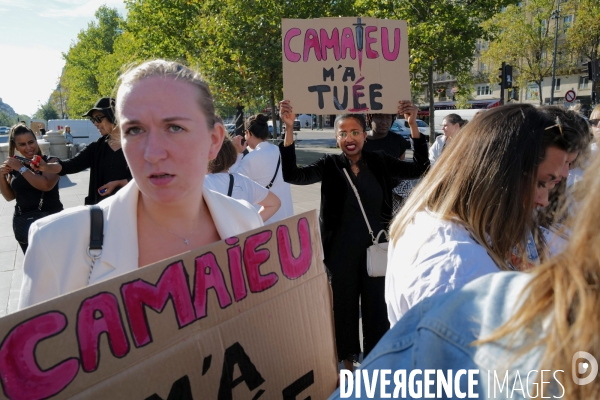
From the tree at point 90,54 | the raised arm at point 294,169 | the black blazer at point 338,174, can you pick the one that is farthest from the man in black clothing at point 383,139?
the tree at point 90,54

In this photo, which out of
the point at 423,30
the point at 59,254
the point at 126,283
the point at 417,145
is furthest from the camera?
the point at 423,30

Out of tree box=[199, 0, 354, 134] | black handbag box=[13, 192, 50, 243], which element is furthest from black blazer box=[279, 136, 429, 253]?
tree box=[199, 0, 354, 134]

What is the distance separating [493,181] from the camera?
5.08 ft

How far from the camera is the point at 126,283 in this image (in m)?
1.04

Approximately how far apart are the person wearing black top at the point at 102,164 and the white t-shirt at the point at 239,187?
931 mm

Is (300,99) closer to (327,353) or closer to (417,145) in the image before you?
(417,145)

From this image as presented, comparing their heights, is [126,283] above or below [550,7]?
below

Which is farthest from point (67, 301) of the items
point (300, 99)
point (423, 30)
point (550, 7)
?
point (550, 7)

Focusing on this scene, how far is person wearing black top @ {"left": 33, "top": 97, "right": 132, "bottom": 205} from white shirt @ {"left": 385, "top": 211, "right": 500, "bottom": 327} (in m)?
2.84

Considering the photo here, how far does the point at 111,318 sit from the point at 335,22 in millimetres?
2798

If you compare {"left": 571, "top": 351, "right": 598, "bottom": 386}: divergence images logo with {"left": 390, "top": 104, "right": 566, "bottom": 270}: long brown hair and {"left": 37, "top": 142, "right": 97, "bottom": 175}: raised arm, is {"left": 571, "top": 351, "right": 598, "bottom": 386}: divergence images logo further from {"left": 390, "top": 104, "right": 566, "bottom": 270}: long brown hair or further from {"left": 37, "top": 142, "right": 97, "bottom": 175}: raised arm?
{"left": 37, "top": 142, "right": 97, "bottom": 175}: raised arm

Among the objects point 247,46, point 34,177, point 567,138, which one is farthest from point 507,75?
point 567,138

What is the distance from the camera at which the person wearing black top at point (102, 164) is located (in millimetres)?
3855

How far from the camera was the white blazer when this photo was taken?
127cm
